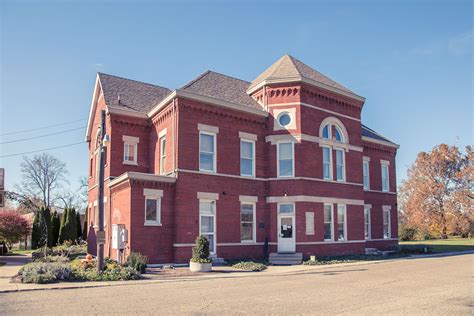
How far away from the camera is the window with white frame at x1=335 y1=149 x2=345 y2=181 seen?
26109 mm

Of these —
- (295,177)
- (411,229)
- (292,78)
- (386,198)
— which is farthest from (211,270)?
(411,229)

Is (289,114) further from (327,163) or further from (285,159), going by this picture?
(327,163)

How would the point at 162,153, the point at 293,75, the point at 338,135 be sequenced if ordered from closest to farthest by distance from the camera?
the point at 162,153 → the point at 293,75 → the point at 338,135

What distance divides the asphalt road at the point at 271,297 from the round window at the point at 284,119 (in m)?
10.5

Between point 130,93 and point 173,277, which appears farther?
point 130,93

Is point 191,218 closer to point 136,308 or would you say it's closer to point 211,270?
point 211,270

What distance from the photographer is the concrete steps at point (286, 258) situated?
22.4 meters

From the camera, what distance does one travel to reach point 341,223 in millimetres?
25641

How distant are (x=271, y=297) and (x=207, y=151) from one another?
39.8ft

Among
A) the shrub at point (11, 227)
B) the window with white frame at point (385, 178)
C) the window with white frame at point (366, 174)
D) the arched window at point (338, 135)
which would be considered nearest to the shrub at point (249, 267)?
the arched window at point (338, 135)

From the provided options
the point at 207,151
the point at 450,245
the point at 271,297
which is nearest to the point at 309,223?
the point at 207,151

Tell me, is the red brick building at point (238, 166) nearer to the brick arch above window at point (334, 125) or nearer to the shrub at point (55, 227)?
the brick arch above window at point (334, 125)

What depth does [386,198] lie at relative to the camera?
107 ft

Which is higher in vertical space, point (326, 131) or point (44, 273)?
point (326, 131)
